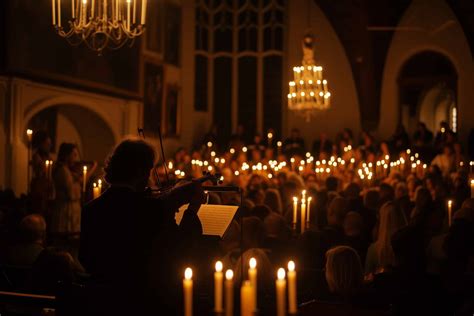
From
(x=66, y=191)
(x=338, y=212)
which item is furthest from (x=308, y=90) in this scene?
(x=338, y=212)

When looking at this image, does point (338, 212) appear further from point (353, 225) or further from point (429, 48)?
point (429, 48)

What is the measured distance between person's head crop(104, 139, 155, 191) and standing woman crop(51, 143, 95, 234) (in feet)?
18.7

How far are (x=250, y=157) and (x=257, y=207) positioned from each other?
14.1 metres

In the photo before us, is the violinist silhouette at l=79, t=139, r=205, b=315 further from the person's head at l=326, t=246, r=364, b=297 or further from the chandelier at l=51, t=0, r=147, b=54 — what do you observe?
the chandelier at l=51, t=0, r=147, b=54

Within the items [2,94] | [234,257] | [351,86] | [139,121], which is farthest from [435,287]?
[351,86]

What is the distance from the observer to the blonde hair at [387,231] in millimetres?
6090

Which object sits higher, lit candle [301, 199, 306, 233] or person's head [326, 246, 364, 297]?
lit candle [301, 199, 306, 233]

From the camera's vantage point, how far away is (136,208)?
3.25m

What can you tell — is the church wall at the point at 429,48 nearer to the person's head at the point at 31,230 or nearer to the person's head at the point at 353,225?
the person's head at the point at 353,225

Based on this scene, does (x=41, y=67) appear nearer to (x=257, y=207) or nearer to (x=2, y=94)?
(x=2, y=94)

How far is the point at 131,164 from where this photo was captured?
3.35 metres

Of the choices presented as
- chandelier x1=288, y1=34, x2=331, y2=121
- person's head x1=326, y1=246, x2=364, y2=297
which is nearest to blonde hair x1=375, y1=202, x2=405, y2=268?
person's head x1=326, y1=246, x2=364, y2=297

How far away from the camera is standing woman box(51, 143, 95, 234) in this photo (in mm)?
9086

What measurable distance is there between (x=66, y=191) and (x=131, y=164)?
6306mm
